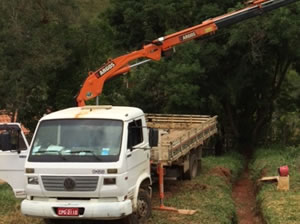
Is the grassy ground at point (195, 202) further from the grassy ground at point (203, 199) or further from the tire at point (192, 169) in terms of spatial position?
the tire at point (192, 169)

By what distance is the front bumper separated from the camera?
9.27 metres

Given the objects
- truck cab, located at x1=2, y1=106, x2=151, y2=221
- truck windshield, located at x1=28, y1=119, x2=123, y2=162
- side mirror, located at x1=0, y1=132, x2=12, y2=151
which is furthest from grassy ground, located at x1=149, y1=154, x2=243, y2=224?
side mirror, located at x1=0, y1=132, x2=12, y2=151

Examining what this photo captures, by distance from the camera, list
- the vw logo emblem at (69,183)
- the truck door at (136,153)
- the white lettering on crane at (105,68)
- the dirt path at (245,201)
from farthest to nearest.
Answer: the white lettering on crane at (105,68)
the dirt path at (245,201)
the truck door at (136,153)
the vw logo emblem at (69,183)

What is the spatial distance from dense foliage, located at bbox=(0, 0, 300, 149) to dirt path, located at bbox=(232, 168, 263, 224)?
585cm

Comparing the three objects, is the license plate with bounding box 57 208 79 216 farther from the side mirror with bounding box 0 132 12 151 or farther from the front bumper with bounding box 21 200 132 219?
the side mirror with bounding box 0 132 12 151

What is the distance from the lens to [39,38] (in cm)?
2438

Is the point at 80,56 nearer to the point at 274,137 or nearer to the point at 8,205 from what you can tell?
the point at 274,137

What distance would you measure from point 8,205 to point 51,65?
12759mm

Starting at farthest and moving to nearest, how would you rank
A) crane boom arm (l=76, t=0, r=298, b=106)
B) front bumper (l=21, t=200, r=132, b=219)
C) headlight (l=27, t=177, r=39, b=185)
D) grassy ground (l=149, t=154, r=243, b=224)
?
crane boom arm (l=76, t=0, r=298, b=106)
grassy ground (l=149, t=154, r=243, b=224)
headlight (l=27, t=177, r=39, b=185)
front bumper (l=21, t=200, r=132, b=219)

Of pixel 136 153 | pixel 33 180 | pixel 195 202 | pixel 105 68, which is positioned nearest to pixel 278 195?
pixel 195 202

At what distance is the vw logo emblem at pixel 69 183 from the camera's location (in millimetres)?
9375

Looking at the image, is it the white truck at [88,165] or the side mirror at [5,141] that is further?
the side mirror at [5,141]

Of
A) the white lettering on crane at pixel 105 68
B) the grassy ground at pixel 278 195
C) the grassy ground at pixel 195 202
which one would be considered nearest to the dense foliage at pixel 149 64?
the grassy ground at pixel 278 195

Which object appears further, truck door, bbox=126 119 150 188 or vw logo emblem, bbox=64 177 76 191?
truck door, bbox=126 119 150 188
